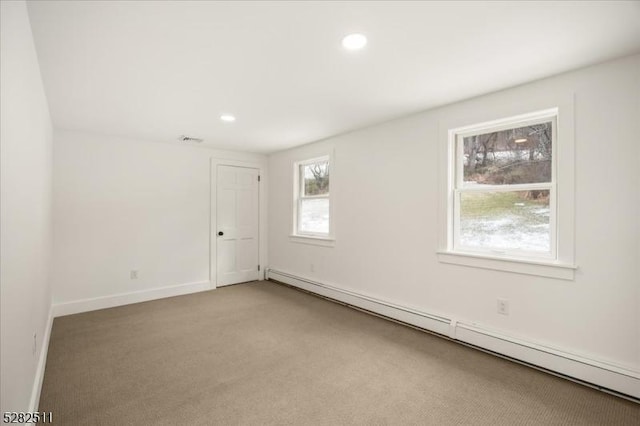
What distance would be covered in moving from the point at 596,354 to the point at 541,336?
0.34 metres

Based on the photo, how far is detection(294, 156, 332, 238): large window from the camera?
482 cm

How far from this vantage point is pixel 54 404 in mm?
2082

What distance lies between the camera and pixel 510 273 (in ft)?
8.90

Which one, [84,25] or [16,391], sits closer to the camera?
[16,391]

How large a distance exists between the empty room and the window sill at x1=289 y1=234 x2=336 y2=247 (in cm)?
17

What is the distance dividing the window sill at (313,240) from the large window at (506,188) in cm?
183

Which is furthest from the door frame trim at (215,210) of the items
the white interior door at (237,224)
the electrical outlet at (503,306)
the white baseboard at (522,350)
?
the electrical outlet at (503,306)

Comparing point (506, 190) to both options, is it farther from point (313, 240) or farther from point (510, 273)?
point (313, 240)

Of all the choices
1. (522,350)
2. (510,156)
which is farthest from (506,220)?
(522,350)

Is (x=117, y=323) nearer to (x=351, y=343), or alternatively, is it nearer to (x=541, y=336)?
(x=351, y=343)

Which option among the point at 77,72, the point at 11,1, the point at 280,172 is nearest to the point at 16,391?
the point at 11,1

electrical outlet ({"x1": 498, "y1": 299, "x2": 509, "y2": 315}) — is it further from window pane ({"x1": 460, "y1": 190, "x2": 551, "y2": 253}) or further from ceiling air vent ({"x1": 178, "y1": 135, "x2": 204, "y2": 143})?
ceiling air vent ({"x1": 178, "y1": 135, "x2": 204, "y2": 143})

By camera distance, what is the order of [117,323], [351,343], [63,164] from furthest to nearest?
1. [63,164]
2. [117,323]
3. [351,343]

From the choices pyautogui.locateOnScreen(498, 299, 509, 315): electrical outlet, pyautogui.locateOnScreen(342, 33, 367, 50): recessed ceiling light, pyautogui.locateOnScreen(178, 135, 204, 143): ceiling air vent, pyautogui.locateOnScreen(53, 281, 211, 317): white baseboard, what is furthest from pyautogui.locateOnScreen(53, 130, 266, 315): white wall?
pyautogui.locateOnScreen(498, 299, 509, 315): electrical outlet
